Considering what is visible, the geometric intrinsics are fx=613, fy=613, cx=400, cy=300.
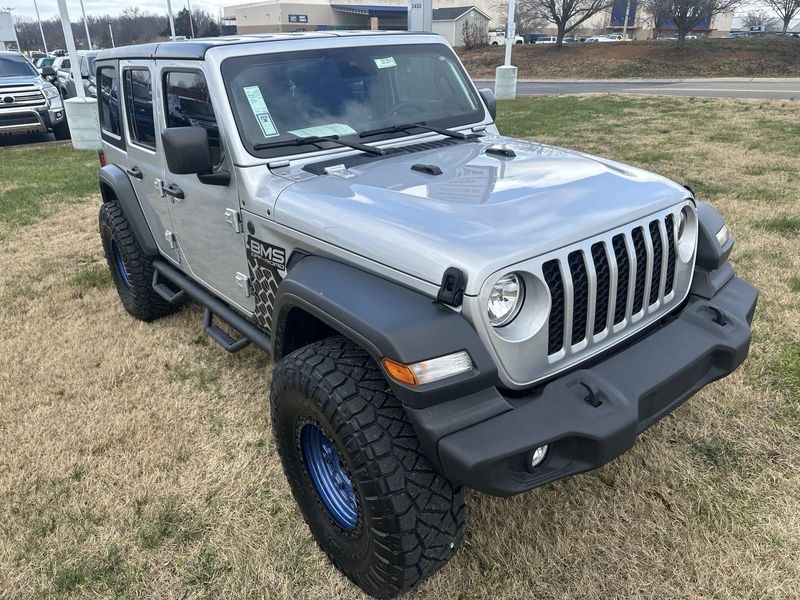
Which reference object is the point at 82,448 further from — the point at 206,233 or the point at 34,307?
the point at 34,307

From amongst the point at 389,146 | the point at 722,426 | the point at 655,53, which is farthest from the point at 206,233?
the point at 655,53

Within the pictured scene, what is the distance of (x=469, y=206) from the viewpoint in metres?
2.26

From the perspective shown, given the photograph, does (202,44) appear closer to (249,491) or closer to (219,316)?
(219,316)

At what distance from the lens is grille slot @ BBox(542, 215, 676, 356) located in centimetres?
206

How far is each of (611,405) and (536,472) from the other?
324 mm

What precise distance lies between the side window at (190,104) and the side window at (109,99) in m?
0.96

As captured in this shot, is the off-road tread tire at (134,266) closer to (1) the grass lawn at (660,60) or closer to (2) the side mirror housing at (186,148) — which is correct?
(2) the side mirror housing at (186,148)

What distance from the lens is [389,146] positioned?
312 cm

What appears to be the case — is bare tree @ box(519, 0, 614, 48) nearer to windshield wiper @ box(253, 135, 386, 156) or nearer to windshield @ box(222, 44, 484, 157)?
windshield @ box(222, 44, 484, 157)

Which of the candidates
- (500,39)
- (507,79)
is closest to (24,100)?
(507,79)

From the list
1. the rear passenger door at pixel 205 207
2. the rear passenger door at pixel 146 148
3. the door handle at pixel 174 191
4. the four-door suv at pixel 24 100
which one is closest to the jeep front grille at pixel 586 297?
the rear passenger door at pixel 205 207

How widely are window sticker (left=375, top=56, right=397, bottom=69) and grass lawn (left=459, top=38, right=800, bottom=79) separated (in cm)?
2826

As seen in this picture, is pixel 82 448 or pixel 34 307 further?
pixel 34 307

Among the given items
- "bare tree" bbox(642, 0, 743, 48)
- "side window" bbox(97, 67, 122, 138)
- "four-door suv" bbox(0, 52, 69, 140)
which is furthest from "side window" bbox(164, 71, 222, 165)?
"bare tree" bbox(642, 0, 743, 48)
